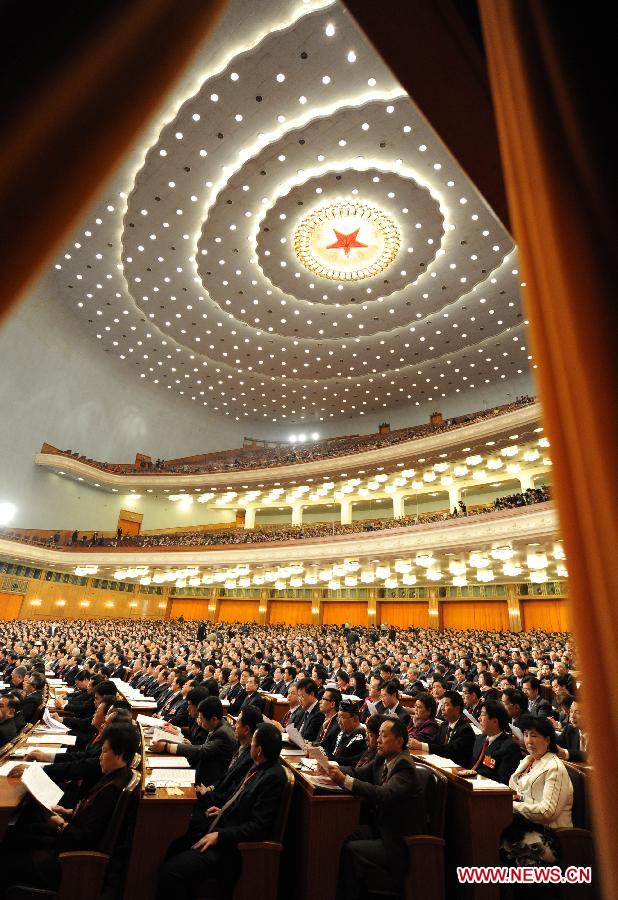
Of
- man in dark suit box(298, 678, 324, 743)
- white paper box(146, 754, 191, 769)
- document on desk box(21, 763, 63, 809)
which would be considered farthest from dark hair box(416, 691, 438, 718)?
document on desk box(21, 763, 63, 809)

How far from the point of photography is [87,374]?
81.8 ft

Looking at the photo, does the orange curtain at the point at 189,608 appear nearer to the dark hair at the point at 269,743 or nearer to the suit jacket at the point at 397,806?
the dark hair at the point at 269,743

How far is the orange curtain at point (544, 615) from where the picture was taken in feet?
54.5

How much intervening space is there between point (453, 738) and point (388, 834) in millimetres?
1447

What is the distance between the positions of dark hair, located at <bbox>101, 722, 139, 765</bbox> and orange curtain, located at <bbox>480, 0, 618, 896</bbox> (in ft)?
8.99

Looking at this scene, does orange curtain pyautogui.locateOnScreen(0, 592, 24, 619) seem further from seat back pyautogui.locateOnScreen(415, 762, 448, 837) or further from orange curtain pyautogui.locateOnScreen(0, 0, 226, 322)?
orange curtain pyautogui.locateOnScreen(0, 0, 226, 322)

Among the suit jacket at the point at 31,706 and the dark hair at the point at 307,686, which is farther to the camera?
the dark hair at the point at 307,686

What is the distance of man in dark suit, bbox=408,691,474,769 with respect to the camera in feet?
12.6

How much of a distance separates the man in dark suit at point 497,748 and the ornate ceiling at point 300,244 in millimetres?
11846

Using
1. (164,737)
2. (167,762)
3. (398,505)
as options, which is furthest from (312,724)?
(398,505)

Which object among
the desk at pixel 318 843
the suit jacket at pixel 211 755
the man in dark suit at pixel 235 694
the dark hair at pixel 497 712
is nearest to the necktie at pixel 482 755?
the dark hair at pixel 497 712

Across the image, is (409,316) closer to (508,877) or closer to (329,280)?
(329,280)

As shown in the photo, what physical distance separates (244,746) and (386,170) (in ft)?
49.5

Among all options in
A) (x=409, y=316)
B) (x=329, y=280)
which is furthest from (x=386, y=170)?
(x=409, y=316)
